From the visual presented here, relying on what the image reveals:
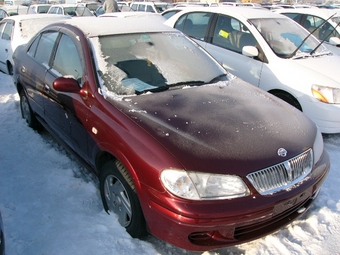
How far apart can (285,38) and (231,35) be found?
2.74 ft

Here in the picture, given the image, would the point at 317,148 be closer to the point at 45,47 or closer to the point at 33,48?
the point at 45,47

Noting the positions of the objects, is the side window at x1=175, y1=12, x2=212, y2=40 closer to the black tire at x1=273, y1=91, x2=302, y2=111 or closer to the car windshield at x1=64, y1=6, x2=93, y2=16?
the black tire at x1=273, y1=91, x2=302, y2=111

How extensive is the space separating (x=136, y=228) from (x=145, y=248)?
0.18m

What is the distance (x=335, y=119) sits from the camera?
4129mm

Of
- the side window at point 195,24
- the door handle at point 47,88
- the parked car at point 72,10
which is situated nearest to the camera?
the door handle at point 47,88

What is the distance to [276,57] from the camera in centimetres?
459

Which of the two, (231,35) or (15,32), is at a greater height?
(231,35)

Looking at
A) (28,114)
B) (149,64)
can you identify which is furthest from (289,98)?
(28,114)

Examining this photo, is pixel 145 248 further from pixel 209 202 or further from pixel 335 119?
pixel 335 119

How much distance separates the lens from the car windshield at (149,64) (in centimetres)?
288

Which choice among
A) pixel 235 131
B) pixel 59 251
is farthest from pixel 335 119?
pixel 59 251

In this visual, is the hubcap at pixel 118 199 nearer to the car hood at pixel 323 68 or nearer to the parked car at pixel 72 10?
the car hood at pixel 323 68

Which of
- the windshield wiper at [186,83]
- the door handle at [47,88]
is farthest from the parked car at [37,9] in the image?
the windshield wiper at [186,83]

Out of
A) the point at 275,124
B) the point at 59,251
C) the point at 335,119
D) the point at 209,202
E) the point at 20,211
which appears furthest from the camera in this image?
the point at 335,119
